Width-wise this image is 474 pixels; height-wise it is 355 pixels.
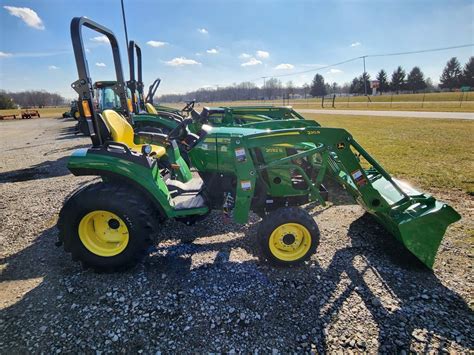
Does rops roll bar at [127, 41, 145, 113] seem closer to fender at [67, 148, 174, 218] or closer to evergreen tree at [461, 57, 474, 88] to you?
fender at [67, 148, 174, 218]

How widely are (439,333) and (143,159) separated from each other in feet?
10.3

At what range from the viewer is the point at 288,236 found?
3166 millimetres

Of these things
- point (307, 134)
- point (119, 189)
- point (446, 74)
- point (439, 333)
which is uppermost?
point (446, 74)

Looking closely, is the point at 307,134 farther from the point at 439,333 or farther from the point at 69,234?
the point at 69,234

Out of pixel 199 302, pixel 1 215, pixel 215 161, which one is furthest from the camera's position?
pixel 1 215

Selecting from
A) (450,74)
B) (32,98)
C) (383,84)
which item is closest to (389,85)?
(383,84)

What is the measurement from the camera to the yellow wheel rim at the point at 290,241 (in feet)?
10.3

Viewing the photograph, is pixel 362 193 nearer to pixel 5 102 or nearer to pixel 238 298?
pixel 238 298

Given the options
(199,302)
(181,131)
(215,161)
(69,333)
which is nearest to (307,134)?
(215,161)

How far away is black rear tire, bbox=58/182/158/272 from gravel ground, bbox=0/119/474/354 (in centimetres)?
17

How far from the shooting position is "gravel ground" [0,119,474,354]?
227cm

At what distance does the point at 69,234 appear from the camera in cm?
305

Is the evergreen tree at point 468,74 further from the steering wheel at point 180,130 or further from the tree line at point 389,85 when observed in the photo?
the steering wheel at point 180,130

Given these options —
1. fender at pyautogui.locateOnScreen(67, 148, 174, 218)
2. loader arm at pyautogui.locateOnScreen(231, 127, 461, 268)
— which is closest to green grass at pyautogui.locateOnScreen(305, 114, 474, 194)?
loader arm at pyautogui.locateOnScreen(231, 127, 461, 268)
